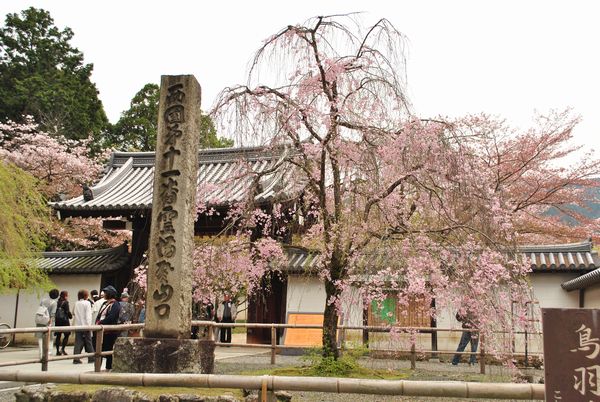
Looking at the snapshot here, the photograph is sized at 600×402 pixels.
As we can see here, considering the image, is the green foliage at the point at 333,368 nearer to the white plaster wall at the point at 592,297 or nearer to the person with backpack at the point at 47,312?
the person with backpack at the point at 47,312

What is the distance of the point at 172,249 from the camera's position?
6.58 m

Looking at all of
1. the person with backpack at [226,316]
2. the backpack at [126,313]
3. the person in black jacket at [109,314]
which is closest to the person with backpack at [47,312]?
the backpack at [126,313]

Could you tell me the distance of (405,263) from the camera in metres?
8.70

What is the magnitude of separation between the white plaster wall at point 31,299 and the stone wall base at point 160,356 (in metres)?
12.9

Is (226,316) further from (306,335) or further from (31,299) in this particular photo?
(31,299)

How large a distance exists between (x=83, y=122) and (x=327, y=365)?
95.0 ft

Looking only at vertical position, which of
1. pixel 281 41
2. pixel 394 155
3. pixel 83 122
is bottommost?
pixel 394 155

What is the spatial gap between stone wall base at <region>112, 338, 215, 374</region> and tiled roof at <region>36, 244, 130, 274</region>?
12.3 meters

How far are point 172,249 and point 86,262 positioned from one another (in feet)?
43.8

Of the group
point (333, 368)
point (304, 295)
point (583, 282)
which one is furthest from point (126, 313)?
point (583, 282)

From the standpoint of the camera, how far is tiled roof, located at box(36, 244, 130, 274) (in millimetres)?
18094

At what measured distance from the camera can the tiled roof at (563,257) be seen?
15.5m

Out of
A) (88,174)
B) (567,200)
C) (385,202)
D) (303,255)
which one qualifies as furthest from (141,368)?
(88,174)

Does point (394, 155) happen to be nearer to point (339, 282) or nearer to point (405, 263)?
point (405, 263)
